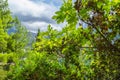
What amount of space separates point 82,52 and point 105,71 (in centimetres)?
50

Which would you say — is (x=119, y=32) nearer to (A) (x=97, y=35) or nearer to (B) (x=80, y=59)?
(A) (x=97, y=35)

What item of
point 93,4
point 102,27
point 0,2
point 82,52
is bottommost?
point 82,52

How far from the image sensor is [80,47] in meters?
5.61

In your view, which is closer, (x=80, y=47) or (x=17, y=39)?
(x=80, y=47)

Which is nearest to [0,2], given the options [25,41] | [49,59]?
[25,41]

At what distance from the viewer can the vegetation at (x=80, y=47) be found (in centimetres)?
488

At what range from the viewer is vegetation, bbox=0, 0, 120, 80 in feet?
16.0

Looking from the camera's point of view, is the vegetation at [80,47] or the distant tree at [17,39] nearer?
the vegetation at [80,47]

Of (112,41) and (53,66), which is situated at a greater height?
(112,41)

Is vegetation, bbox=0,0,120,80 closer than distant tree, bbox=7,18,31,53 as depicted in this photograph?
Yes

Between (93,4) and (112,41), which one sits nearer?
(93,4)

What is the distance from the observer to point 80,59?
6211mm

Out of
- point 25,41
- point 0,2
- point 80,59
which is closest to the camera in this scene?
point 80,59

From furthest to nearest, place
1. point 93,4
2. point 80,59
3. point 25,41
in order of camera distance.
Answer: point 25,41
point 80,59
point 93,4
